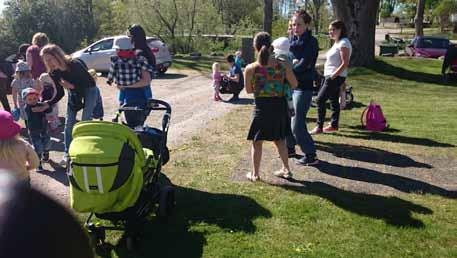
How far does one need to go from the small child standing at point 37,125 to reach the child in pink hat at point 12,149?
2885 mm

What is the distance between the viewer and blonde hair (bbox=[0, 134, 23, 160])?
13.9ft

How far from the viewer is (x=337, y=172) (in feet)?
22.3

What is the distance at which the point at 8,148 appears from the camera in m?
4.25

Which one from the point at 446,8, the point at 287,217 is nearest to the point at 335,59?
the point at 287,217

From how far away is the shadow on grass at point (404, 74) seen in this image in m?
18.2

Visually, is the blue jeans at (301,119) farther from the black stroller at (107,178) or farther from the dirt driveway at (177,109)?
the black stroller at (107,178)

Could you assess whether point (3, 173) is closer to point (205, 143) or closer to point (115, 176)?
point (115, 176)

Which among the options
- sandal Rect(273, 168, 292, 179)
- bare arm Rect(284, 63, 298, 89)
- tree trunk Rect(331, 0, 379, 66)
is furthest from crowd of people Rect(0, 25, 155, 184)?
tree trunk Rect(331, 0, 379, 66)

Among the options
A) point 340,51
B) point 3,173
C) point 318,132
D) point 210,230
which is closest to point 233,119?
point 318,132

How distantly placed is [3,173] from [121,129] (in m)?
3.46

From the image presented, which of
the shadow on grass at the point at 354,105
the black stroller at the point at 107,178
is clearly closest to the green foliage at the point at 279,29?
the shadow on grass at the point at 354,105

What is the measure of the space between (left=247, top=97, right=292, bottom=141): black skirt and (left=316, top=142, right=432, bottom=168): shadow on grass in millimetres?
1996

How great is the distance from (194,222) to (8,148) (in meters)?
1.87

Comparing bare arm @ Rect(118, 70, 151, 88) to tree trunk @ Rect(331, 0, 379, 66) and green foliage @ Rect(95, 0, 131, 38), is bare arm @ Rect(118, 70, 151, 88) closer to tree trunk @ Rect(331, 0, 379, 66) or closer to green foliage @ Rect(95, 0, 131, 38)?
tree trunk @ Rect(331, 0, 379, 66)
